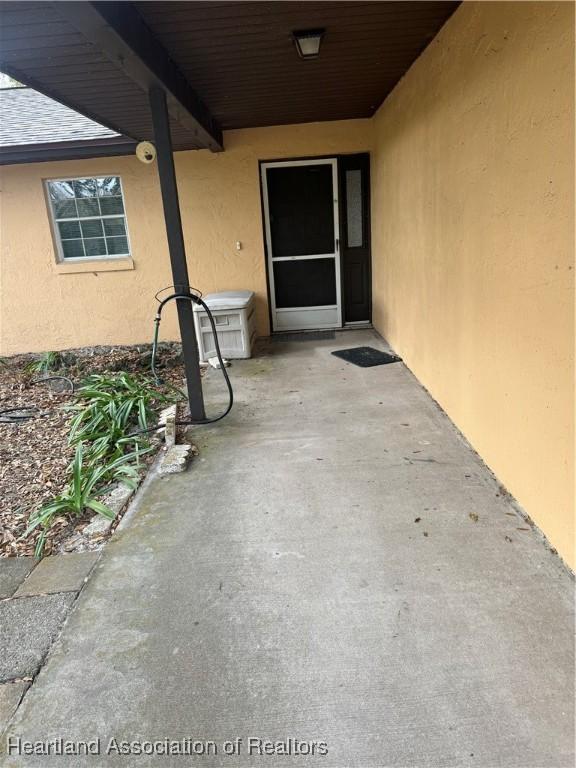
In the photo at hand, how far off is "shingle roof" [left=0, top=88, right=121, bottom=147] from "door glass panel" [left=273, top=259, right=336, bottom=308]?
255 cm

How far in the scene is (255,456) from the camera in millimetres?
3203

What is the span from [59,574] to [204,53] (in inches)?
131

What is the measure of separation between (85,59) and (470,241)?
9.16 ft

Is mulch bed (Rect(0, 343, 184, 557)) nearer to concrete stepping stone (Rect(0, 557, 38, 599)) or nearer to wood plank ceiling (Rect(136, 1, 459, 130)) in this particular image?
concrete stepping stone (Rect(0, 557, 38, 599))

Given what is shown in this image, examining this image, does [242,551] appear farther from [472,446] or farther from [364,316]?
[364,316]

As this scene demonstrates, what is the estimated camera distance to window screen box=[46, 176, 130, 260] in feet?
20.7

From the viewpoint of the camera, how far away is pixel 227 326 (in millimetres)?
5578

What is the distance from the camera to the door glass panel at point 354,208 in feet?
20.5

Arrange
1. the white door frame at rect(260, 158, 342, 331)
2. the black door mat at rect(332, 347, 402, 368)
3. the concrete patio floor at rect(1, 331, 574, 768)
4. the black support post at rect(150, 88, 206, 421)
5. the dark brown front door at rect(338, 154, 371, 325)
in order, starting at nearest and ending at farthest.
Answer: the concrete patio floor at rect(1, 331, 574, 768)
the black support post at rect(150, 88, 206, 421)
the black door mat at rect(332, 347, 402, 368)
the dark brown front door at rect(338, 154, 371, 325)
the white door frame at rect(260, 158, 342, 331)

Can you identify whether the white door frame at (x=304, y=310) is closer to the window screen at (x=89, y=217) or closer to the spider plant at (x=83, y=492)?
the window screen at (x=89, y=217)

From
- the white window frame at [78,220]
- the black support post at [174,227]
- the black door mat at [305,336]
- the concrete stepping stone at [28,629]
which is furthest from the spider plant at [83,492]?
the white window frame at [78,220]

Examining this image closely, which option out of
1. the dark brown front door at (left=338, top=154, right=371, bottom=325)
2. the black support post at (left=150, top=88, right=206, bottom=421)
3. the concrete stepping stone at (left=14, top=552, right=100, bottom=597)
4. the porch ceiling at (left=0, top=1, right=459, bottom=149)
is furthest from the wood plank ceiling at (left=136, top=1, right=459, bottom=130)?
the concrete stepping stone at (left=14, top=552, right=100, bottom=597)

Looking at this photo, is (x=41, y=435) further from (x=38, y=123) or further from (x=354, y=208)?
(x=354, y=208)

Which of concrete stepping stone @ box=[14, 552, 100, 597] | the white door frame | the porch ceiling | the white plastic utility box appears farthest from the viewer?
the white door frame
